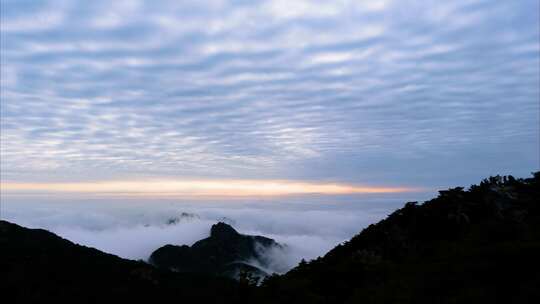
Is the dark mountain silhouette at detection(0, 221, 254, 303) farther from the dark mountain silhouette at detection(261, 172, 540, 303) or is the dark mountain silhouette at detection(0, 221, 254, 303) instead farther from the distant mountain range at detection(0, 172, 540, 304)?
the dark mountain silhouette at detection(261, 172, 540, 303)

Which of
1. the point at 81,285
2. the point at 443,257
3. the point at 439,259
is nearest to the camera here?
the point at 443,257

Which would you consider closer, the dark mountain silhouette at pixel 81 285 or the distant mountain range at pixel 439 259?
the distant mountain range at pixel 439 259

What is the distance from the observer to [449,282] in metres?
20.5

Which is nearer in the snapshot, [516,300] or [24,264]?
[516,300]

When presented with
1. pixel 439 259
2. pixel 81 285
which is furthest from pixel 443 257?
pixel 81 285

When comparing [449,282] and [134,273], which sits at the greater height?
[449,282]

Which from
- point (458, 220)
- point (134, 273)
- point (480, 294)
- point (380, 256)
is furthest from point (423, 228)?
point (134, 273)

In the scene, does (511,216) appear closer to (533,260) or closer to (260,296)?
(533,260)

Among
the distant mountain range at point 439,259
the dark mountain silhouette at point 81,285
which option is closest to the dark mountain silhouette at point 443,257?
the distant mountain range at point 439,259

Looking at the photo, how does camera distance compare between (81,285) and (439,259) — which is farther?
(81,285)

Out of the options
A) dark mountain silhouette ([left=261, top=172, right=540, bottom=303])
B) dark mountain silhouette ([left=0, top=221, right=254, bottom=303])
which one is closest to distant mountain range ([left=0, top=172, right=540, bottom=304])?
dark mountain silhouette ([left=261, top=172, right=540, bottom=303])

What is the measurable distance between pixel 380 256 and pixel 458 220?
6.52m

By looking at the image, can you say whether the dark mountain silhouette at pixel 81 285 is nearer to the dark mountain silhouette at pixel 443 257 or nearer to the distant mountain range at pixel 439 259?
the distant mountain range at pixel 439 259

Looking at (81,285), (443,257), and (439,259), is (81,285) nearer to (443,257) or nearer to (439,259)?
(439,259)
